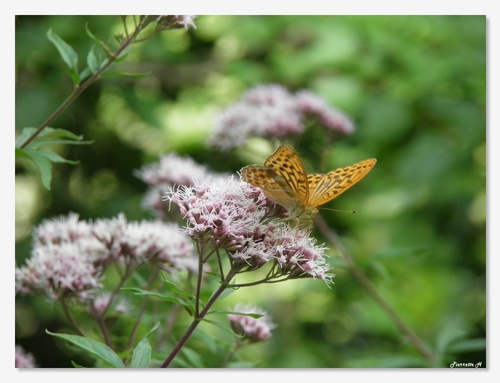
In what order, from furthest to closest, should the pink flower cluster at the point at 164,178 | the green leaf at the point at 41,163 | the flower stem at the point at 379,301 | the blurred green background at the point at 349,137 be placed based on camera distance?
the blurred green background at the point at 349,137
the flower stem at the point at 379,301
the pink flower cluster at the point at 164,178
the green leaf at the point at 41,163

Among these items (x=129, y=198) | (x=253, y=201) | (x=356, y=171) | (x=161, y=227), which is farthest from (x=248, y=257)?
(x=129, y=198)

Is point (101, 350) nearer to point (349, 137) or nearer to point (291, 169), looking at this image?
point (291, 169)

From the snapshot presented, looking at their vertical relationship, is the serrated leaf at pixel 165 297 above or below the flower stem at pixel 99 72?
below

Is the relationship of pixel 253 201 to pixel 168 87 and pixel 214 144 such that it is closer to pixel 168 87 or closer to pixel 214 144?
pixel 214 144

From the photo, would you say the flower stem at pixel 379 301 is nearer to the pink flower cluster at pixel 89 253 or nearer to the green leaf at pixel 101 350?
the pink flower cluster at pixel 89 253

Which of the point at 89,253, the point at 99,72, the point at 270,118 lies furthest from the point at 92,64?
the point at 270,118

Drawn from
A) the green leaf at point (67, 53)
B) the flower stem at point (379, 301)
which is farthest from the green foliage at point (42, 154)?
the flower stem at point (379, 301)
